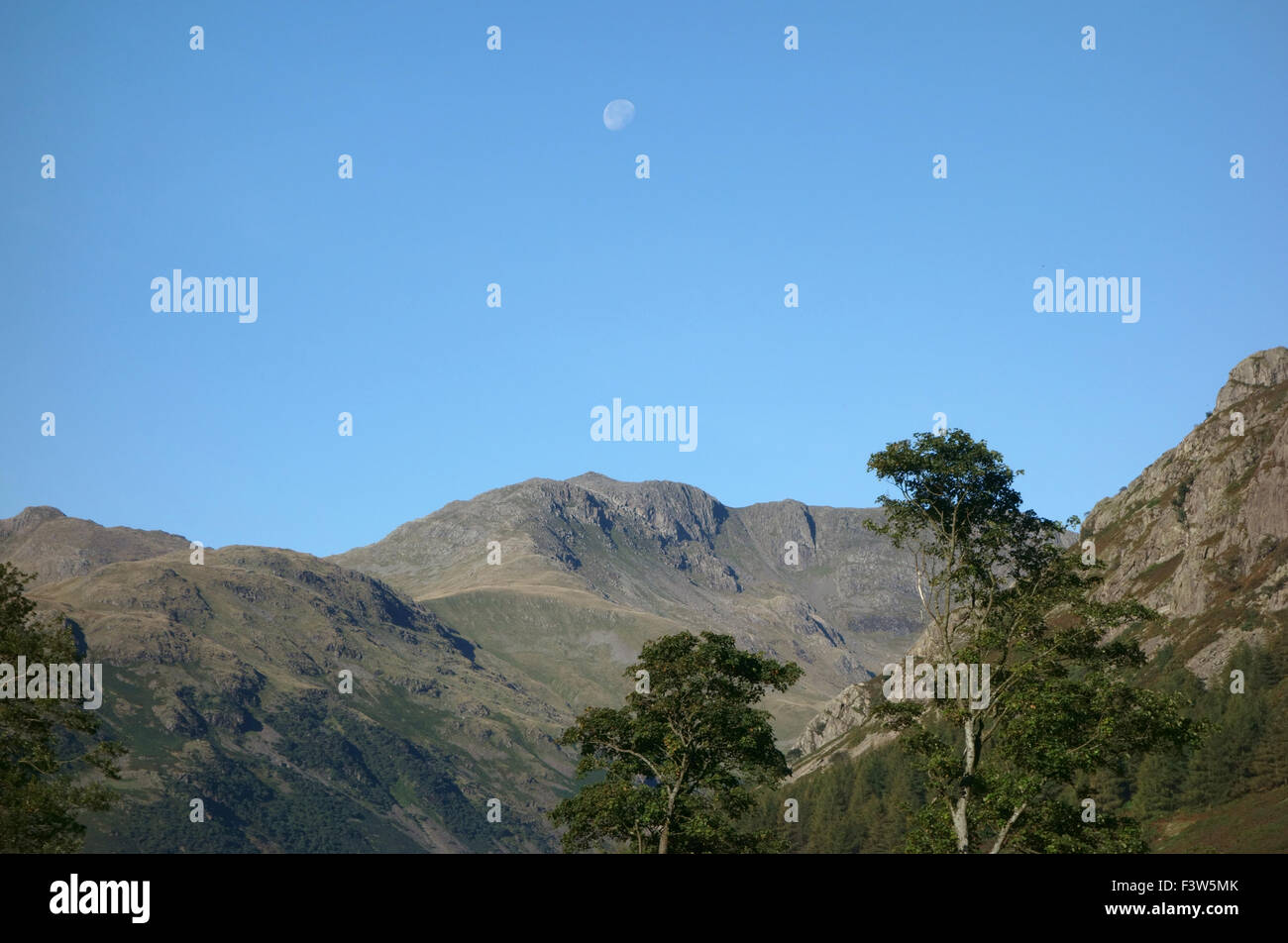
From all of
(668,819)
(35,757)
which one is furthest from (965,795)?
(35,757)

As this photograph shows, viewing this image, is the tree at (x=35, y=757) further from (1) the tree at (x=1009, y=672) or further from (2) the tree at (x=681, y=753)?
(1) the tree at (x=1009, y=672)

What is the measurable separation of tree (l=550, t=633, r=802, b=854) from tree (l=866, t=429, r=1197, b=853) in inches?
450

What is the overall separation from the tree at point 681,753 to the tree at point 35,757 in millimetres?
21962

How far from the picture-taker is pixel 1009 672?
45.4 metres

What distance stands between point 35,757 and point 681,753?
95.4 feet

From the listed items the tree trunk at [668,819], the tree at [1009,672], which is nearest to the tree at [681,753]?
the tree trunk at [668,819]

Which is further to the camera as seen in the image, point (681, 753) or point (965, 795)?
point (681, 753)

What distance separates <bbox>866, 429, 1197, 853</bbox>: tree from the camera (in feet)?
138

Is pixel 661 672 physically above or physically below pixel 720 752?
above

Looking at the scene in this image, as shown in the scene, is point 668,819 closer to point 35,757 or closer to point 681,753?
point 681,753
